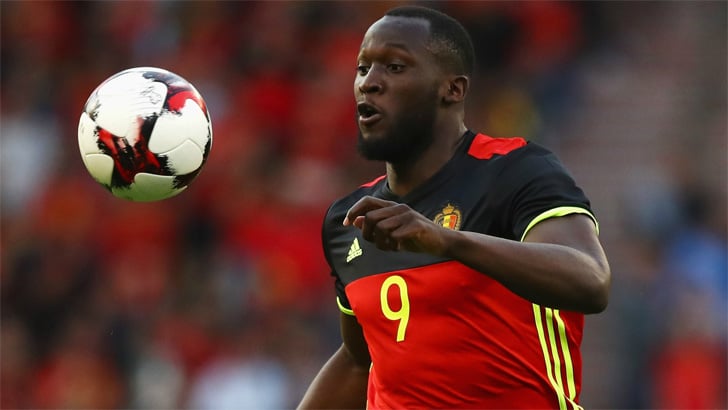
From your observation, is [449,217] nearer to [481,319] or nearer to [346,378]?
[481,319]

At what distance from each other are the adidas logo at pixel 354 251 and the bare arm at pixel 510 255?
1046 millimetres

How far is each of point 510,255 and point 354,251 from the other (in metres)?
1.24

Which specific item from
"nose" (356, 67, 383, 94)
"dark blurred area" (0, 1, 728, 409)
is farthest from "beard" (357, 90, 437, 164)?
"dark blurred area" (0, 1, 728, 409)

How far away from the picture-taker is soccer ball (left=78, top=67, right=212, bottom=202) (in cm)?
472

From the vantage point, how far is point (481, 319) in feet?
14.0

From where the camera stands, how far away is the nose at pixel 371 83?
453cm

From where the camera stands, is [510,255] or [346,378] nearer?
[510,255]

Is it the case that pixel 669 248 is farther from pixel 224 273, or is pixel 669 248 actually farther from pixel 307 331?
pixel 224 273

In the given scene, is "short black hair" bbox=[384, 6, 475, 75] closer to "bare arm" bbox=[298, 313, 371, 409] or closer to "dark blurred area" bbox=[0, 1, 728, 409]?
"bare arm" bbox=[298, 313, 371, 409]

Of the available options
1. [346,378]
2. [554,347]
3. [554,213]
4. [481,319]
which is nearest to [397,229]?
[554,213]

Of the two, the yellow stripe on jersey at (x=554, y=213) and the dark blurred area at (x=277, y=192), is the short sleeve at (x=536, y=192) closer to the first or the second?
the yellow stripe on jersey at (x=554, y=213)

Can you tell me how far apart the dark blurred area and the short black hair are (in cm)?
565

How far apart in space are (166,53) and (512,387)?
982cm

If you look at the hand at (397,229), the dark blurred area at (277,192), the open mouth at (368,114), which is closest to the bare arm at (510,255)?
the hand at (397,229)
